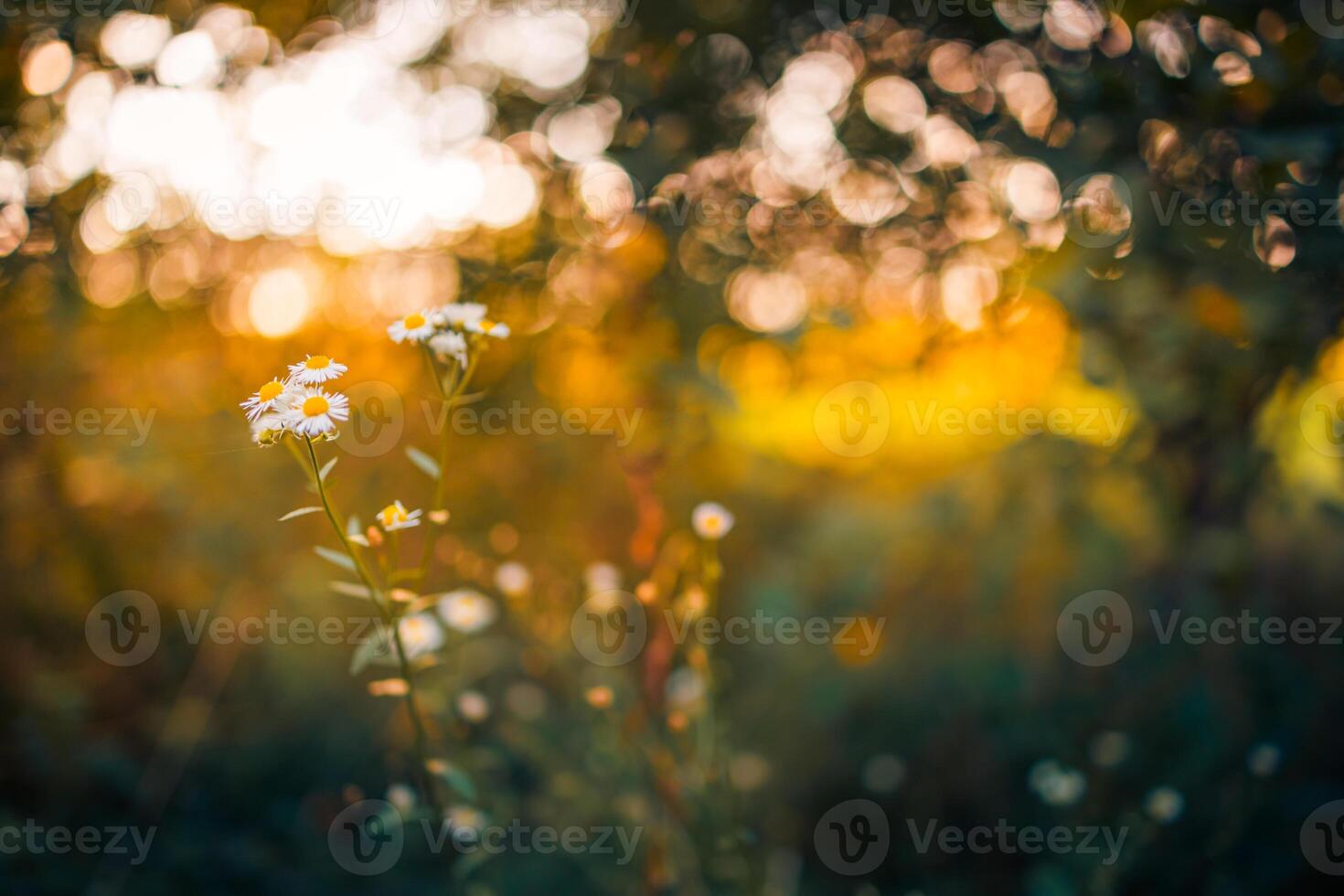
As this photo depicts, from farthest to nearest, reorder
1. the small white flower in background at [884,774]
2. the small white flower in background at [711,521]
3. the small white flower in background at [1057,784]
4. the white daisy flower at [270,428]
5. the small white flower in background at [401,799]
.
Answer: the small white flower in background at [884,774] → the small white flower in background at [1057,784] → the small white flower in background at [711,521] → the small white flower in background at [401,799] → the white daisy flower at [270,428]

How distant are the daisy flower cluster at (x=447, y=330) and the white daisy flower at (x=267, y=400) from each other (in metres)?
0.14

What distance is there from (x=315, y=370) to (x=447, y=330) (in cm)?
19

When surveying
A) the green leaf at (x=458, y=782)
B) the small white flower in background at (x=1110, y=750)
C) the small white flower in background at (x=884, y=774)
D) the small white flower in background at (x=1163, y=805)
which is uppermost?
the green leaf at (x=458, y=782)

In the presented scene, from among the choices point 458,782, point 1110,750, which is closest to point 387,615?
point 458,782

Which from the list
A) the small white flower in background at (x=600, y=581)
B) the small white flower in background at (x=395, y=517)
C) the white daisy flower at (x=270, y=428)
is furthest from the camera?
the small white flower in background at (x=600, y=581)

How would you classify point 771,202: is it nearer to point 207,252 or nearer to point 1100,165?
point 1100,165

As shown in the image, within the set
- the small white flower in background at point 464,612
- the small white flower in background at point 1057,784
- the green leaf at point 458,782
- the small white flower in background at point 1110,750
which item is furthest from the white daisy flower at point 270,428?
the small white flower in background at point 1110,750

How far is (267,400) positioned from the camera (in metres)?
0.90

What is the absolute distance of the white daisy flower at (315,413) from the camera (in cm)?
82

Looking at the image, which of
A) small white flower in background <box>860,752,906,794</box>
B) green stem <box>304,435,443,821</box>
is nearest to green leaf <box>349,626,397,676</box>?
green stem <box>304,435,443,821</box>

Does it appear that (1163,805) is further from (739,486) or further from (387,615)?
(387,615)

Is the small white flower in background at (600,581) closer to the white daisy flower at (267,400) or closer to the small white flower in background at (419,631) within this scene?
the small white flower in background at (419,631)

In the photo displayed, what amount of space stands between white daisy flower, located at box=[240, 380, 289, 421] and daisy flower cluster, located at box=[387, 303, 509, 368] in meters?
0.14

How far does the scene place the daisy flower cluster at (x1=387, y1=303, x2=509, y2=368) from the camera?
38.5 inches
